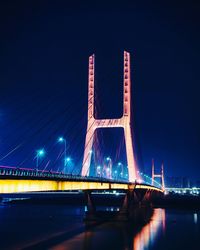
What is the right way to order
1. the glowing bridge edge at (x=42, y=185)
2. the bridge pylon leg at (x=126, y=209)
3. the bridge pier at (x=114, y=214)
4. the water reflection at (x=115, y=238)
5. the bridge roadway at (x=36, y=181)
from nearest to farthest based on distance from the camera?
the bridge roadway at (x=36, y=181) < the glowing bridge edge at (x=42, y=185) < the water reflection at (x=115, y=238) < the bridge pier at (x=114, y=214) < the bridge pylon leg at (x=126, y=209)

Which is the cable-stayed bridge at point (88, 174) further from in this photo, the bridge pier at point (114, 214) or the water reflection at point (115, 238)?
the water reflection at point (115, 238)

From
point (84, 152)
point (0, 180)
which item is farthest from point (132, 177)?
point (0, 180)

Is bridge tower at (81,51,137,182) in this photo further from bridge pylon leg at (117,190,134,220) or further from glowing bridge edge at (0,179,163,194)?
glowing bridge edge at (0,179,163,194)

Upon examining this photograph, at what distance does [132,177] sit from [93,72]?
53.0 ft

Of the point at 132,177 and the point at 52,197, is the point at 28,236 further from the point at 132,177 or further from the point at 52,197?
the point at 52,197

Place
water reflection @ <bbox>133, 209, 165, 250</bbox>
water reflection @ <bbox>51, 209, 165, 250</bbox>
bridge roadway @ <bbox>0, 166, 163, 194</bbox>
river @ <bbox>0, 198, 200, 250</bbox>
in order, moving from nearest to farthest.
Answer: bridge roadway @ <bbox>0, 166, 163, 194</bbox>, water reflection @ <bbox>51, 209, 165, 250</bbox>, river @ <bbox>0, 198, 200, 250</bbox>, water reflection @ <bbox>133, 209, 165, 250</bbox>

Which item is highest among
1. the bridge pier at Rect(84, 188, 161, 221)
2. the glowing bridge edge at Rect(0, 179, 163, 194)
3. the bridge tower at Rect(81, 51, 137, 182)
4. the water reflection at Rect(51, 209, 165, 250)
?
the bridge tower at Rect(81, 51, 137, 182)

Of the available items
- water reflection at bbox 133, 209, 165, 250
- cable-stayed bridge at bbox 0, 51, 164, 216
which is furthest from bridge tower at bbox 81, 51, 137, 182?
water reflection at bbox 133, 209, 165, 250

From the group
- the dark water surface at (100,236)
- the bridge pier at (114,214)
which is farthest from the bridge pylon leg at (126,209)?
the dark water surface at (100,236)

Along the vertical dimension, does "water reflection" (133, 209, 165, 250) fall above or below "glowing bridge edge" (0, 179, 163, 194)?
below

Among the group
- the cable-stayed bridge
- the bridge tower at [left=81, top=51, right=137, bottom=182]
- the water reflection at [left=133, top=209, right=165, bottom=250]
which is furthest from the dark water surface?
the bridge tower at [left=81, top=51, right=137, bottom=182]

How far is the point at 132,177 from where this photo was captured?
2191 inches

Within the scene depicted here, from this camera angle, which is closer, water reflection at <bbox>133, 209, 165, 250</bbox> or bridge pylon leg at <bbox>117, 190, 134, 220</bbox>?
water reflection at <bbox>133, 209, 165, 250</bbox>

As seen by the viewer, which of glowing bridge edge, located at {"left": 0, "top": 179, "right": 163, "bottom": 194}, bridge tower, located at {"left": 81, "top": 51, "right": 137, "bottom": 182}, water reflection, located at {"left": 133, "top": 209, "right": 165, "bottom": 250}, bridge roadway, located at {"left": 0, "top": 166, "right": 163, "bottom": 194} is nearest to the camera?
bridge roadway, located at {"left": 0, "top": 166, "right": 163, "bottom": 194}
